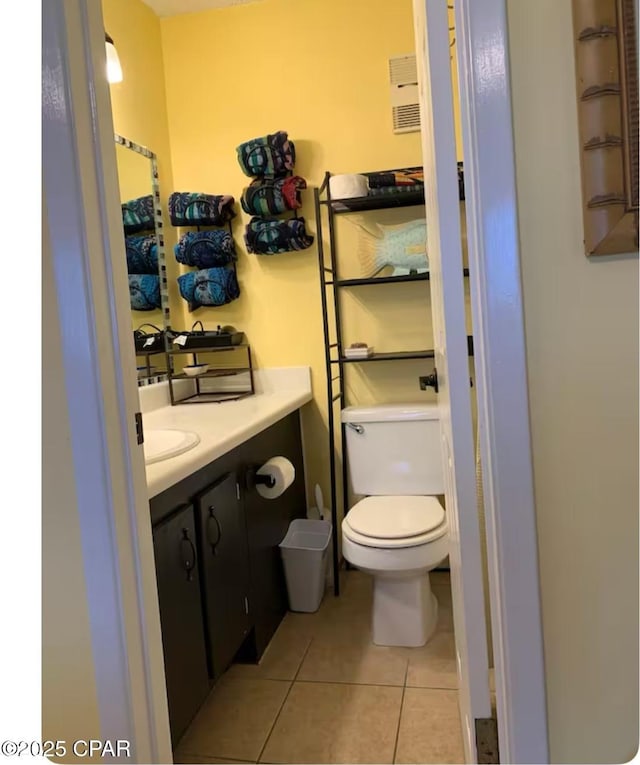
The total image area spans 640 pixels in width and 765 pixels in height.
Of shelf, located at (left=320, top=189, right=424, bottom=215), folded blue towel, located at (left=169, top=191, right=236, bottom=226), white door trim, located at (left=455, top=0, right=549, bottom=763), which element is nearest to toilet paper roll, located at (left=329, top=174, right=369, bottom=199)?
Answer: shelf, located at (left=320, top=189, right=424, bottom=215)

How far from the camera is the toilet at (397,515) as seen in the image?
2.06 meters

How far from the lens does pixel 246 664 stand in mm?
2131

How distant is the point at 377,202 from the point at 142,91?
1153mm

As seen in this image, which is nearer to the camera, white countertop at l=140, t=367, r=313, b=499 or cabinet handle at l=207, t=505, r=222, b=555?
white countertop at l=140, t=367, r=313, b=499

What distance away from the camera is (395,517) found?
2230 mm

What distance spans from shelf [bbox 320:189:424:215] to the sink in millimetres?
1262

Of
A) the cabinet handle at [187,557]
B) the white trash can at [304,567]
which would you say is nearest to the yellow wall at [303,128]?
the white trash can at [304,567]

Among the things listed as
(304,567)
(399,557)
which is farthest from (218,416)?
(399,557)

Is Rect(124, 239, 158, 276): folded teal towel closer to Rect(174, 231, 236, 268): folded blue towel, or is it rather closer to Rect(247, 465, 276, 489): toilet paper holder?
Rect(174, 231, 236, 268): folded blue towel

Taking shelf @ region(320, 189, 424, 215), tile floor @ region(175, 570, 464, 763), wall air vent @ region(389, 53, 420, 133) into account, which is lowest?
tile floor @ region(175, 570, 464, 763)

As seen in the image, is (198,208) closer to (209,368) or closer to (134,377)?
(209,368)

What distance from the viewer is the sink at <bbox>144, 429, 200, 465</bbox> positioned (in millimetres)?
1566

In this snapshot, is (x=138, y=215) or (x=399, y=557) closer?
(x=399, y=557)

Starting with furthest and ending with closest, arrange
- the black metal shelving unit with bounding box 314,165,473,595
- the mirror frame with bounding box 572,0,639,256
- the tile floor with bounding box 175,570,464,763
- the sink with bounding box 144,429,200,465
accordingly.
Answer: the black metal shelving unit with bounding box 314,165,473,595 < the tile floor with bounding box 175,570,464,763 < the sink with bounding box 144,429,200,465 < the mirror frame with bounding box 572,0,639,256
